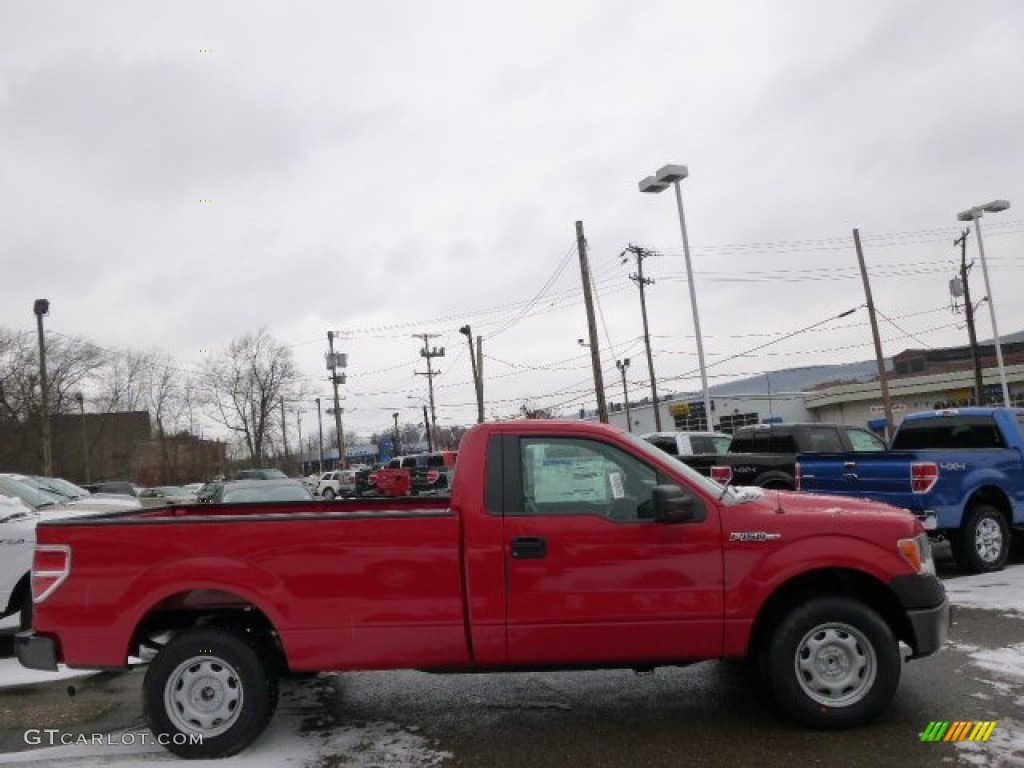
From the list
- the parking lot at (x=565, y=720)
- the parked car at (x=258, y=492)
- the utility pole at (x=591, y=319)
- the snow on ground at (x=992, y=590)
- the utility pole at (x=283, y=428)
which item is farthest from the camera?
the utility pole at (x=283, y=428)

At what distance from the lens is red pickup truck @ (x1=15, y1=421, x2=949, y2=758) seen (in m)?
4.47

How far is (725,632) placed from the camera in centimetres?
450

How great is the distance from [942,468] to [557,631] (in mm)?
6625

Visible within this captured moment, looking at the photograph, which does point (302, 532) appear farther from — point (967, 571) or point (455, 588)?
point (967, 571)

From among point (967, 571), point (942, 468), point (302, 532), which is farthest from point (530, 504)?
point (967, 571)

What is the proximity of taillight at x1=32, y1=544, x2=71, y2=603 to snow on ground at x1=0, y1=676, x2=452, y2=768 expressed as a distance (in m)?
0.98

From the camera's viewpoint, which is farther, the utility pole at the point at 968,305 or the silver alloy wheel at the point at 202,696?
the utility pole at the point at 968,305

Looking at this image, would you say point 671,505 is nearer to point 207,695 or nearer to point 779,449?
point 207,695

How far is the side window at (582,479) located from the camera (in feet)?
15.1

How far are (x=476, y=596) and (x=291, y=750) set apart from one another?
1409mm

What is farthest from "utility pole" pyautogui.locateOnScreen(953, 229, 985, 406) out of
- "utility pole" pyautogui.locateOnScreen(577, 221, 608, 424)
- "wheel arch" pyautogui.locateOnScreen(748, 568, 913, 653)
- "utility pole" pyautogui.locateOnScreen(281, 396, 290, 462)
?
"utility pole" pyautogui.locateOnScreen(281, 396, 290, 462)

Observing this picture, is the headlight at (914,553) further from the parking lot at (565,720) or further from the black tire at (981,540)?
the black tire at (981,540)

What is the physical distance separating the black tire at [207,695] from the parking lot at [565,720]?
0.16 metres

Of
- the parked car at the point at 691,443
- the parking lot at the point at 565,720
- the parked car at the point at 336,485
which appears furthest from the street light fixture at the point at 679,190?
the parked car at the point at 336,485
